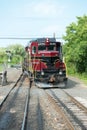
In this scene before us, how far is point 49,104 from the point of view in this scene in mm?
17172

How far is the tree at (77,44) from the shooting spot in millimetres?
44906

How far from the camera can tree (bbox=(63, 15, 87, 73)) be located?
1768 inches

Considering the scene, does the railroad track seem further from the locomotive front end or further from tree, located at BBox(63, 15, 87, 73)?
tree, located at BBox(63, 15, 87, 73)

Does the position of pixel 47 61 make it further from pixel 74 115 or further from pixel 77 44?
pixel 77 44

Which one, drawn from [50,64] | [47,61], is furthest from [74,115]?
[47,61]

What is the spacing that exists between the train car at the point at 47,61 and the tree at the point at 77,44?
54.9 feet

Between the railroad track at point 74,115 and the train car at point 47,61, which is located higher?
the train car at point 47,61

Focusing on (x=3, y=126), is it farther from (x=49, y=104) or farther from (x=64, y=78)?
(x=64, y=78)

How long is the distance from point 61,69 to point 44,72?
4.32 ft

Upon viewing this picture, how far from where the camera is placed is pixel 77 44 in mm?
45938


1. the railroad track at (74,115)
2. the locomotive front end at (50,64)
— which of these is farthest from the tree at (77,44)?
the railroad track at (74,115)

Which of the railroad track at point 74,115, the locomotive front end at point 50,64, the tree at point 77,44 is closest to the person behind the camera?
the railroad track at point 74,115

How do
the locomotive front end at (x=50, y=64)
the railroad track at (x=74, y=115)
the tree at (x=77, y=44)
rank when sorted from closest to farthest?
1. the railroad track at (x=74, y=115)
2. the locomotive front end at (x=50, y=64)
3. the tree at (x=77, y=44)

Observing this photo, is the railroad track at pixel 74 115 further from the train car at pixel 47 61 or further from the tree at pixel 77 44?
the tree at pixel 77 44
